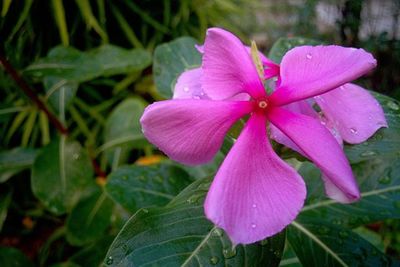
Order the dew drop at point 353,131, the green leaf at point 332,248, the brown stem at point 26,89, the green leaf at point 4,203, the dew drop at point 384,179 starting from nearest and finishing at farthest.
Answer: the dew drop at point 353,131, the green leaf at point 332,248, the dew drop at point 384,179, the brown stem at point 26,89, the green leaf at point 4,203

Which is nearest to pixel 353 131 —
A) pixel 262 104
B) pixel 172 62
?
pixel 262 104

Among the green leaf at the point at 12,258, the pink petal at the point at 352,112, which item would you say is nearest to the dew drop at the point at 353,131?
the pink petal at the point at 352,112

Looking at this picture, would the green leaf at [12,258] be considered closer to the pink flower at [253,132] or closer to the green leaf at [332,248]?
the green leaf at [332,248]

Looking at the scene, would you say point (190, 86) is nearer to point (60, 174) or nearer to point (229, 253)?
point (229, 253)

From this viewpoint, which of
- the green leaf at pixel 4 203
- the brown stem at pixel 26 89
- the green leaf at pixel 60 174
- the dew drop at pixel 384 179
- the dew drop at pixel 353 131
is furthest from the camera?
the green leaf at pixel 4 203

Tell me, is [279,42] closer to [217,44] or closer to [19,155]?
[217,44]

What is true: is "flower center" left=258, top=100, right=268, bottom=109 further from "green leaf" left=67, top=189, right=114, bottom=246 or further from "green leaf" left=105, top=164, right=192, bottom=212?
"green leaf" left=67, top=189, right=114, bottom=246

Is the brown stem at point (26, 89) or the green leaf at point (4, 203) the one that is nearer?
the brown stem at point (26, 89)

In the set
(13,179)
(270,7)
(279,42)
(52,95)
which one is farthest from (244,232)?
(270,7)

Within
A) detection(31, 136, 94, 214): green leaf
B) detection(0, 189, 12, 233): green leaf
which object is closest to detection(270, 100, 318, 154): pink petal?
detection(31, 136, 94, 214): green leaf
